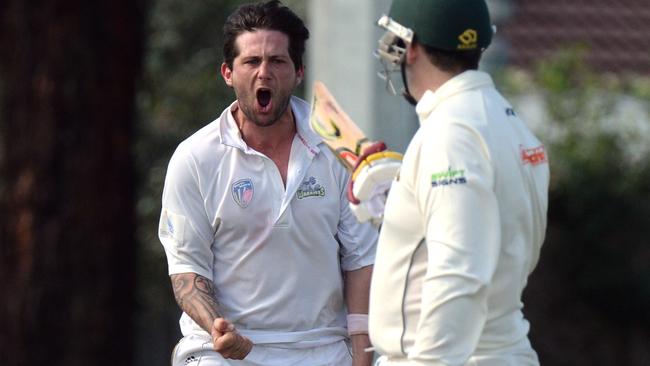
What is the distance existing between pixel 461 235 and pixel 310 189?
120 centimetres

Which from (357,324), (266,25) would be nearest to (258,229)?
(357,324)

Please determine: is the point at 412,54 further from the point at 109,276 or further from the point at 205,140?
the point at 109,276

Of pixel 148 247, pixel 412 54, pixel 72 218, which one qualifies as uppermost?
pixel 412 54

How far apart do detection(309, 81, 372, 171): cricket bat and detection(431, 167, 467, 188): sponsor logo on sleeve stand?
20.9 inches

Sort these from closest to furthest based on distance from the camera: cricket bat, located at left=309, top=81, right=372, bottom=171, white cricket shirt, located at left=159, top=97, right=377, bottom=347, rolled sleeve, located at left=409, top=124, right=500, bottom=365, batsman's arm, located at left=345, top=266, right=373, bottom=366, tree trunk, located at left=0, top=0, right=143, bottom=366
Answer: rolled sleeve, located at left=409, top=124, right=500, bottom=365
cricket bat, located at left=309, top=81, right=372, bottom=171
white cricket shirt, located at left=159, top=97, right=377, bottom=347
batsman's arm, located at left=345, top=266, right=373, bottom=366
tree trunk, located at left=0, top=0, right=143, bottom=366

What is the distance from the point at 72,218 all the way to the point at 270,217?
14.9 feet

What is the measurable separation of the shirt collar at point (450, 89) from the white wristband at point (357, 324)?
3.68 ft

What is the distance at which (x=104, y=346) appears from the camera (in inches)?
377

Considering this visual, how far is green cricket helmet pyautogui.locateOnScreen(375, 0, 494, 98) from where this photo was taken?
4.38m

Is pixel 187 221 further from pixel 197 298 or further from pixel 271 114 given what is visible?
pixel 271 114

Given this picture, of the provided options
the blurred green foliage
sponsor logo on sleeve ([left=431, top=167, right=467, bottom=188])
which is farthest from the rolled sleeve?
the blurred green foliage

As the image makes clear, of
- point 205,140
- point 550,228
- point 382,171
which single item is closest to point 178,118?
point 550,228

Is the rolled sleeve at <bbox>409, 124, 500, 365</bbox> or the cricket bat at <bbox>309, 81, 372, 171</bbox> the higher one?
the cricket bat at <bbox>309, 81, 372, 171</bbox>

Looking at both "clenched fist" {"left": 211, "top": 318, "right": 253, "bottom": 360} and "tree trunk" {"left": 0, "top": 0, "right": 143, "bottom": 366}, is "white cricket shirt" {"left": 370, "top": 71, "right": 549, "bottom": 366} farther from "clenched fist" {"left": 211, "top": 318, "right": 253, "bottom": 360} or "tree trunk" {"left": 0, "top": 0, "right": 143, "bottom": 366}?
"tree trunk" {"left": 0, "top": 0, "right": 143, "bottom": 366}
